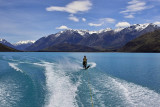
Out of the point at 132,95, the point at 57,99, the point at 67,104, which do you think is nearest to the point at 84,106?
the point at 67,104

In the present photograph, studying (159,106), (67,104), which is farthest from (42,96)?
(159,106)

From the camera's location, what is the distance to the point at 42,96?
58.6 feet

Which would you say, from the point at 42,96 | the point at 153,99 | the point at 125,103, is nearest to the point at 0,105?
the point at 42,96

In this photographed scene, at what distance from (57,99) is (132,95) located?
8.21 meters

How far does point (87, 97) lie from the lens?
1753 centimetres

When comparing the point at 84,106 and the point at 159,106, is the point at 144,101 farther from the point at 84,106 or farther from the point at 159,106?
the point at 84,106

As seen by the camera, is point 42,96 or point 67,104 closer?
point 67,104

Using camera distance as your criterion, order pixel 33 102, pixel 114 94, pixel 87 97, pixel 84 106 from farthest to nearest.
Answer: pixel 114 94, pixel 87 97, pixel 33 102, pixel 84 106

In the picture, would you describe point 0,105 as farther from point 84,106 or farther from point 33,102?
point 84,106

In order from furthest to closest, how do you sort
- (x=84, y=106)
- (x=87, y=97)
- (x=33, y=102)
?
(x=87, y=97) → (x=33, y=102) → (x=84, y=106)

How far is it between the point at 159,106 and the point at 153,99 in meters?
2.02

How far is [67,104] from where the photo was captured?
15.3 meters

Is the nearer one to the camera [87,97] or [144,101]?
[144,101]

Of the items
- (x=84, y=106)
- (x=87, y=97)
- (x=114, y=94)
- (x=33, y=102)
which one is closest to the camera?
(x=84, y=106)
